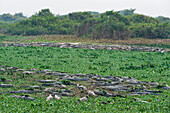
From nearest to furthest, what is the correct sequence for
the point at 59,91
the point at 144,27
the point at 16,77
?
the point at 59,91 → the point at 16,77 → the point at 144,27

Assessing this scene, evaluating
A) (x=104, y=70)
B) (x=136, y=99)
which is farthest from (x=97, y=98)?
(x=104, y=70)

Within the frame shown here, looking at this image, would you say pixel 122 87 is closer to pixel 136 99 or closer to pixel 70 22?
pixel 136 99

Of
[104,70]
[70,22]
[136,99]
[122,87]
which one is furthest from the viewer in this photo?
[70,22]

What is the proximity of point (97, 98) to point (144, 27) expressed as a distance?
3369 centimetres

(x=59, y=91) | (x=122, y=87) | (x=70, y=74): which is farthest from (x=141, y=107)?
(x=70, y=74)

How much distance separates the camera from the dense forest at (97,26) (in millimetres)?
39969

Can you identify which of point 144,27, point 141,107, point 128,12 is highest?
point 128,12

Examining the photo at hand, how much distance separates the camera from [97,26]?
42469 mm

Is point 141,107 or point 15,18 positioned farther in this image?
point 15,18

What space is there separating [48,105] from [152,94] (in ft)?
14.2

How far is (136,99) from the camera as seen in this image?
9.90 m

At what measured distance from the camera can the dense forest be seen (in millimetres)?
39969

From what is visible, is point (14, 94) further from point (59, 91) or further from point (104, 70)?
point (104, 70)

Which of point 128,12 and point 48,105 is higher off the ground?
point 128,12
